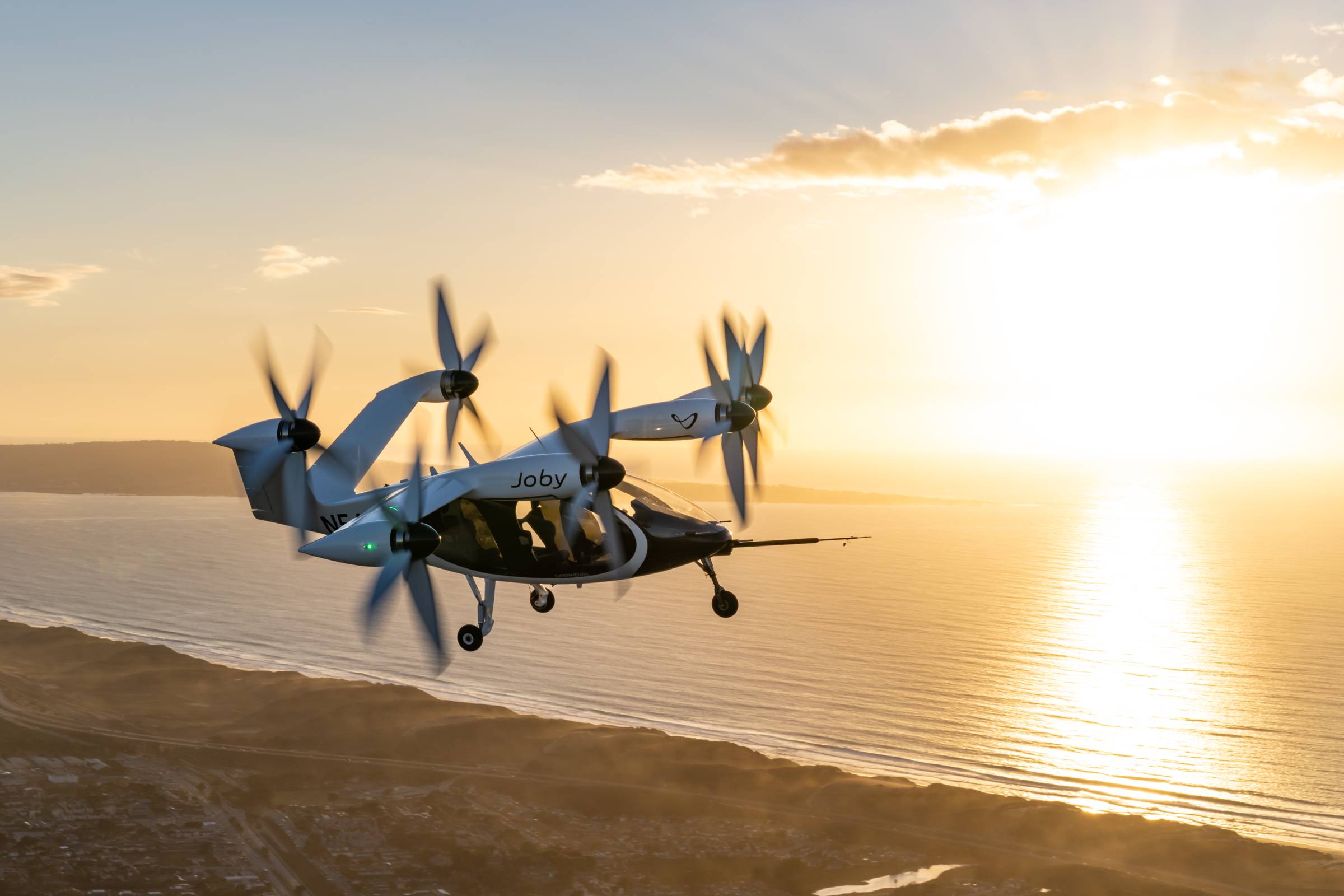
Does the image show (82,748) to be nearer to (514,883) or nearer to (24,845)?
(24,845)

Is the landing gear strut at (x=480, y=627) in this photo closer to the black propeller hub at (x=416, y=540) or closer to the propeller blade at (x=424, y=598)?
the propeller blade at (x=424, y=598)

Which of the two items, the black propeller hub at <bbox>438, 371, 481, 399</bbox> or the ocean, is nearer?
the black propeller hub at <bbox>438, 371, 481, 399</bbox>

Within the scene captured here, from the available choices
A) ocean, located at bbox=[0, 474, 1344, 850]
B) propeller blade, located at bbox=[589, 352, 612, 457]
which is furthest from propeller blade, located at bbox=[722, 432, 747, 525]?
ocean, located at bbox=[0, 474, 1344, 850]

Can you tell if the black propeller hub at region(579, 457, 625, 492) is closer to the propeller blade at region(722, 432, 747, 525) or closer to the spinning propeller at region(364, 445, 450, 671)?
the propeller blade at region(722, 432, 747, 525)

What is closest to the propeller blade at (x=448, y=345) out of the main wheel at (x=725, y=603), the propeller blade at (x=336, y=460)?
the propeller blade at (x=336, y=460)

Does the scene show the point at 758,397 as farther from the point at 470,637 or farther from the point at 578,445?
the point at 470,637
